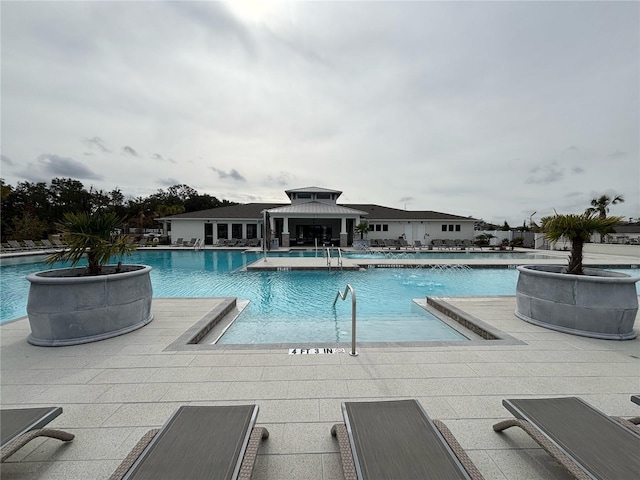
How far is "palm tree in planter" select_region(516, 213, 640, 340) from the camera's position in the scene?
14.8 ft

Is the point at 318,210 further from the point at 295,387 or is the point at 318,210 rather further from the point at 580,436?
the point at 580,436

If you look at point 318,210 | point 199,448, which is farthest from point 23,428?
point 318,210

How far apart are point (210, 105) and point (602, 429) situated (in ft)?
46.4

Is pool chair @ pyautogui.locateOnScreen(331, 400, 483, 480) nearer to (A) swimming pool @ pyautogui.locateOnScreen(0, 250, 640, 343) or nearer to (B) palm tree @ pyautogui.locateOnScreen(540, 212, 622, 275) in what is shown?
(A) swimming pool @ pyautogui.locateOnScreen(0, 250, 640, 343)

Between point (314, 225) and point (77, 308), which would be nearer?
point (77, 308)

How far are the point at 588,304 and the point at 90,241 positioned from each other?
790cm

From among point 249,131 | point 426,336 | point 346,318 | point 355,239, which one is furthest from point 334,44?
point 355,239

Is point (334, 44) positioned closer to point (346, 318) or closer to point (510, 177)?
point (346, 318)

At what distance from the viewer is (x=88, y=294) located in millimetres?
4262

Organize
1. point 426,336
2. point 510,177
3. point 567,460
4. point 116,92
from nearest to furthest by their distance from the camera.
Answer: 1. point 567,460
2. point 426,336
3. point 116,92
4. point 510,177

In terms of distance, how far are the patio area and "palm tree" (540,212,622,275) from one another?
59.8 inches

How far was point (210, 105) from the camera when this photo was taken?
1248cm

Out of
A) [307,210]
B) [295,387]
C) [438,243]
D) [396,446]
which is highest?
[307,210]

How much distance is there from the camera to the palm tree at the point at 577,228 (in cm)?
524
